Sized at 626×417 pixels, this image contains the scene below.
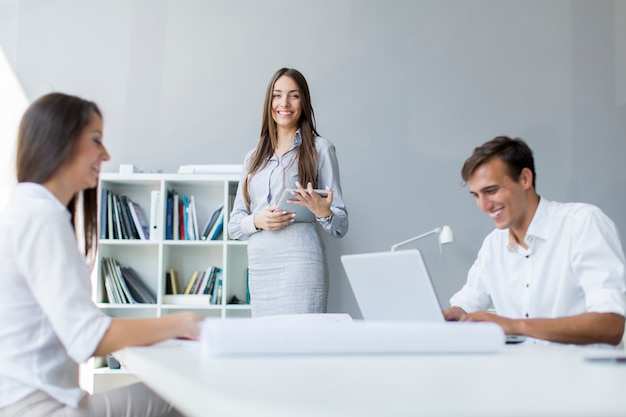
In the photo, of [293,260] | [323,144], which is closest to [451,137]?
[323,144]

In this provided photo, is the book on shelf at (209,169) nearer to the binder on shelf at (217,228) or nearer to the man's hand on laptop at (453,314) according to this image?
the binder on shelf at (217,228)

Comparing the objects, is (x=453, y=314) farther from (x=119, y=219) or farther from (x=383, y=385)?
(x=119, y=219)

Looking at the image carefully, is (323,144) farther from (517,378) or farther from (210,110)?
(517,378)

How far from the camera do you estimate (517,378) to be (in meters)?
0.92

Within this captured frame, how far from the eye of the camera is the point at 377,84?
173 inches

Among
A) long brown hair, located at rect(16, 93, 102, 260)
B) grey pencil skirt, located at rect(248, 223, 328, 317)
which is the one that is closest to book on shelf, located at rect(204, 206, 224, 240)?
grey pencil skirt, located at rect(248, 223, 328, 317)

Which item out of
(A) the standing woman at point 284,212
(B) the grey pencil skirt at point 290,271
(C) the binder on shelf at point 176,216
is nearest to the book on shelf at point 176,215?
(C) the binder on shelf at point 176,216

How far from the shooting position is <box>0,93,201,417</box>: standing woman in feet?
4.16

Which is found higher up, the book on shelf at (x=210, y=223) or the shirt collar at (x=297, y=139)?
the shirt collar at (x=297, y=139)

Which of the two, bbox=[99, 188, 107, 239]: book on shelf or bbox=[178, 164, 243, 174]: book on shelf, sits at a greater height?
bbox=[178, 164, 243, 174]: book on shelf

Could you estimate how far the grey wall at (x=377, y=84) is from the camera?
14.1 ft

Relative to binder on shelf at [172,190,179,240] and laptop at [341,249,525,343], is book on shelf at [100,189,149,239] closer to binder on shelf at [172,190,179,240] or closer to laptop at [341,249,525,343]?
binder on shelf at [172,190,179,240]

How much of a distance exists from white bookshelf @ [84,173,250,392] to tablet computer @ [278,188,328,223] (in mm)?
1020

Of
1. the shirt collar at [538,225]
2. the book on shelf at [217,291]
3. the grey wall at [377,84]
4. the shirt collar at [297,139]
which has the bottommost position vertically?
the book on shelf at [217,291]
